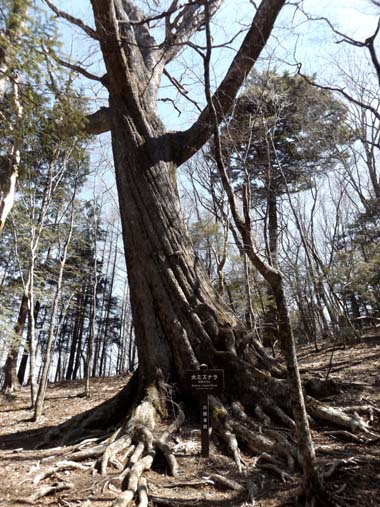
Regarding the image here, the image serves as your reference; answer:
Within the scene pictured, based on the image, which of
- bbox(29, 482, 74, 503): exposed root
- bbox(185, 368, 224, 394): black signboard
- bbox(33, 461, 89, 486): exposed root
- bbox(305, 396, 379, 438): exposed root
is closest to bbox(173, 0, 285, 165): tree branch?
bbox(185, 368, 224, 394): black signboard

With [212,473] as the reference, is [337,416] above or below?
above

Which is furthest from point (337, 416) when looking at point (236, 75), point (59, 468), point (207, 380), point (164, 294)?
point (236, 75)

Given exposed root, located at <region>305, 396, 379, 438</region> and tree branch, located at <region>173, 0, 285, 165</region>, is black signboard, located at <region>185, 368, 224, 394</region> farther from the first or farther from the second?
tree branch, located at <region>173, 0, 285, 165</region>

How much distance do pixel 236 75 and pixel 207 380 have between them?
4.62m

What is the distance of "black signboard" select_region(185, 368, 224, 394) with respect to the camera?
372 cm

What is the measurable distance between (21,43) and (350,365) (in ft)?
25.4

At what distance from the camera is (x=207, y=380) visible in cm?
375

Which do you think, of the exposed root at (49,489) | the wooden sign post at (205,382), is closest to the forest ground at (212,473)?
the exposed root at (49,489)

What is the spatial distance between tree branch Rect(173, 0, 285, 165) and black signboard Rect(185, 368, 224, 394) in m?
3.51

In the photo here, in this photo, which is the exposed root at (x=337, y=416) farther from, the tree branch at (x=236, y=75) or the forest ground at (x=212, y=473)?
the tree branch at (x=236, y=75)

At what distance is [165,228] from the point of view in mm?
5082

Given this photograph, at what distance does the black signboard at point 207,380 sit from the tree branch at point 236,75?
3514 mm

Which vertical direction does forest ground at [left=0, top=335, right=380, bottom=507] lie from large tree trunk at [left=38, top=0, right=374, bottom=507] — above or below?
below

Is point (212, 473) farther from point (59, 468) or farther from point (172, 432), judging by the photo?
point (59, 468)
